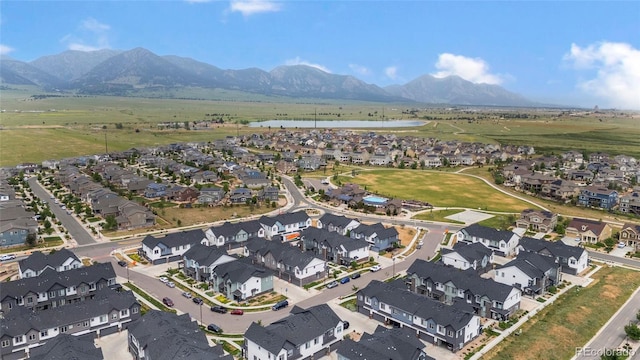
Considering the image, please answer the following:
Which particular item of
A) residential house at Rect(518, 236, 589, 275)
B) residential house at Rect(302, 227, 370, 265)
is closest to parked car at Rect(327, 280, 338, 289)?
residential house at Rect(302, 227, 370, 265)

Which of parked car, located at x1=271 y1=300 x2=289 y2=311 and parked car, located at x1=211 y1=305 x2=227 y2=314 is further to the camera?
parked car, located at x1=271 y1=300 x2=289 y2=311

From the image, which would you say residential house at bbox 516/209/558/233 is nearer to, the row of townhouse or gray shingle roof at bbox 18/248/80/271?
the row of townhouse

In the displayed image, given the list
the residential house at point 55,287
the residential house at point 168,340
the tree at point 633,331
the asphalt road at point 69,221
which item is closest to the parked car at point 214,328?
the residential house at point 168,340

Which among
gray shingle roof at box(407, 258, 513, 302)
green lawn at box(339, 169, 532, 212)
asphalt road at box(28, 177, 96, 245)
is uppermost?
gray shingle roof at box(407, 258, 513, 302)

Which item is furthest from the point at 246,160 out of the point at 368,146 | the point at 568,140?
the point at 568,140

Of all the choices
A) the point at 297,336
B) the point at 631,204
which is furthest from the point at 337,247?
the point at 631,204

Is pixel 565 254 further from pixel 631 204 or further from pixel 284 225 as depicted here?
pixel 631 204
